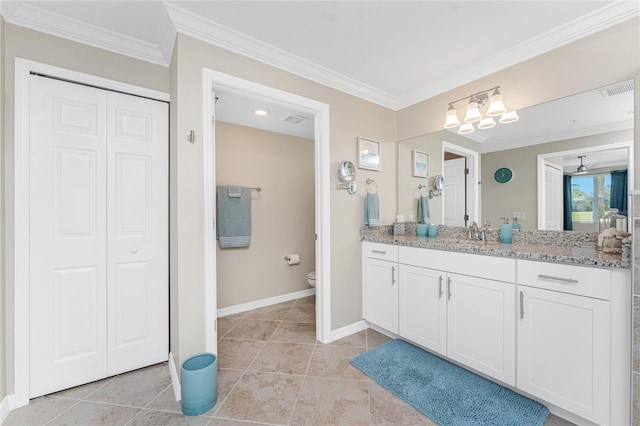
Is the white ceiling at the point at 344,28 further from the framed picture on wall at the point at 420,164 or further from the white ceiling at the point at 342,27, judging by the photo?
the framed picture on wall at the point at 420,164

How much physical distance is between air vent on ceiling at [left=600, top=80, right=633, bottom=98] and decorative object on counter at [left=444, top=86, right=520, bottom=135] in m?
0.46

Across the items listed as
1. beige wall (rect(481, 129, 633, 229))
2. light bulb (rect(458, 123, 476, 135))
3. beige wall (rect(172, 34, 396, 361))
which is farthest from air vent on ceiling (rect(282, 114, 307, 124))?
beige wall (rect(481, 129, 633, 229))

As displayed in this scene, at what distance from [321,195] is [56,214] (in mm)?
1822

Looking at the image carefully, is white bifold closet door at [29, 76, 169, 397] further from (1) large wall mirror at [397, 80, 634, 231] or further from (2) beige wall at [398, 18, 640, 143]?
(2) beige wall at [398, 18, 640, 143]

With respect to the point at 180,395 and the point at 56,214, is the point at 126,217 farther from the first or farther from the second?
the point at 180,395

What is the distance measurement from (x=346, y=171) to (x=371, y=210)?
0.44 m

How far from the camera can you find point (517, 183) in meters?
2.13

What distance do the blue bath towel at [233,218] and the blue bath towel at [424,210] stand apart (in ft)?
6.27

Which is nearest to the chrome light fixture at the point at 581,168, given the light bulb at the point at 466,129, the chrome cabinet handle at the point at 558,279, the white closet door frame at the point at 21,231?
the light bulb at the point at 466,129

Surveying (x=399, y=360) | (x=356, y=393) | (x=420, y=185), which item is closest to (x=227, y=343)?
(x=356, y=393)

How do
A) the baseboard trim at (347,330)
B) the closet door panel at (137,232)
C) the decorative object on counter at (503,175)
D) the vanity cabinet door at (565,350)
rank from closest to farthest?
the vanity cabinet door at (565,350)
the closet door panel at (137,232)
the decorative object on counter at (503,175)
the baseboard trim at (347,330)

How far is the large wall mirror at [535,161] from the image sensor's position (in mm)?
1640

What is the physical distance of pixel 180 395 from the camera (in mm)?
1656

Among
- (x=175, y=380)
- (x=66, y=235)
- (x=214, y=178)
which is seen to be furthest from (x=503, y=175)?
(x=66, y=235)
